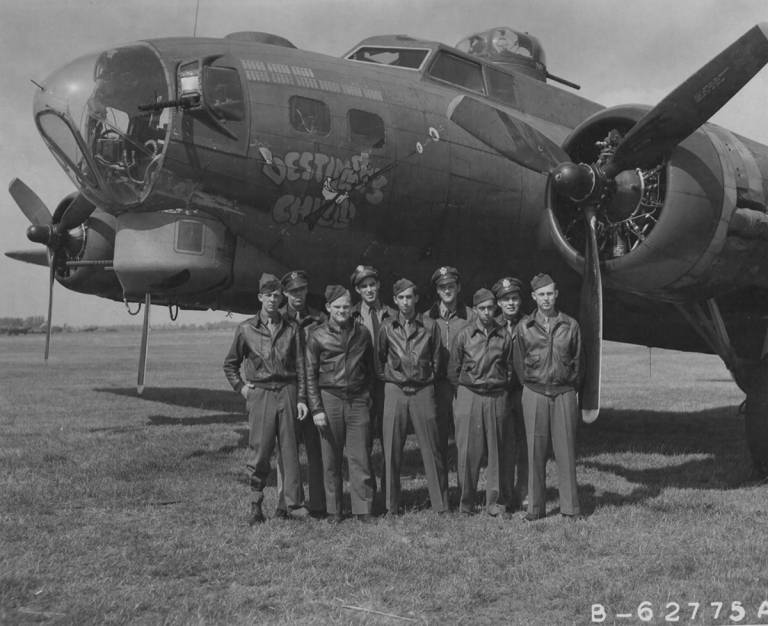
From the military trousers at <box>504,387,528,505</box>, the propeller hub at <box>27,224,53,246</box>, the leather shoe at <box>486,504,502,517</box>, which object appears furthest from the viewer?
the propeller hub at <box>27,224,53,246</box>

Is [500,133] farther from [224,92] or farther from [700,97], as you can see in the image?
[224,92]

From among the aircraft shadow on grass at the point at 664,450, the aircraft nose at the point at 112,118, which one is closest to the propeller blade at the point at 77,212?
the aircraft nose at the point at 112,118

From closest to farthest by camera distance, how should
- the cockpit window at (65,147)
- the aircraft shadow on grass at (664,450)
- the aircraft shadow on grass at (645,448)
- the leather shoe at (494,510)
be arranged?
1. the leather shoe at (494,510)
2. the aircraft shadow on grass at (645,448)
3. the aircraft shadow on grass at (664,450)
4. the cockpit window at (65,147)

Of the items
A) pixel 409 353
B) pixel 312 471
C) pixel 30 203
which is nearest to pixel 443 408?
pixel 409 353

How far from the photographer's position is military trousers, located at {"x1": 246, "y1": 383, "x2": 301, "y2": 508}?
20.6 feet

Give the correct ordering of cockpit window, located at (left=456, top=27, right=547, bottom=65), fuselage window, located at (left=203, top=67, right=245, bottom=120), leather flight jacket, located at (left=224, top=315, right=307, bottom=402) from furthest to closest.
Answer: cockpit window, located at (left=456, top=27, right=547, bottom=65) < fuselage window, located at (left=203, top=67, right=245, bottom=120) < leather flight jacket, located at (left=224, top=315, right=307, bottom=402)

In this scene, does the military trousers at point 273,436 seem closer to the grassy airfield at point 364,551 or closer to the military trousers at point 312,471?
the military trousers at point 312,471

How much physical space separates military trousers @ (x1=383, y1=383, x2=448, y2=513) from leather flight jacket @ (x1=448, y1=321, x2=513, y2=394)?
1.18ft

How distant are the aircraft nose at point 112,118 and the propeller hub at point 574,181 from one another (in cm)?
379

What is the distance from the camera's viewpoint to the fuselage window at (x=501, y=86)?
10.1 m

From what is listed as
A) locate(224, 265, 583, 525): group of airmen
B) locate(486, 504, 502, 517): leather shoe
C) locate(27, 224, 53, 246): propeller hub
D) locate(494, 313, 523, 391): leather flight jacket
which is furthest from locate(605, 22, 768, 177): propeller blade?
locate(27, 224, 53, 246): propeller hub

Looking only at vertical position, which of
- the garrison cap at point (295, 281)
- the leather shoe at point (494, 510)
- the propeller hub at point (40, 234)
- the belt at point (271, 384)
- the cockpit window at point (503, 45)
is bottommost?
the leather shoe at point (494, 510)

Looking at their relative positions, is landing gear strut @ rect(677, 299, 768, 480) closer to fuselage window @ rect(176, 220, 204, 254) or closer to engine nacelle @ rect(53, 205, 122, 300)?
fuselage window @ rect(176, 220, 204, 254)

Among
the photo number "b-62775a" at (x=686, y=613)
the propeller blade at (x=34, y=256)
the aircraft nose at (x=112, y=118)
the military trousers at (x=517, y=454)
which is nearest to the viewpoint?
the photo number "b-62775a" at (x=686, y=613)
